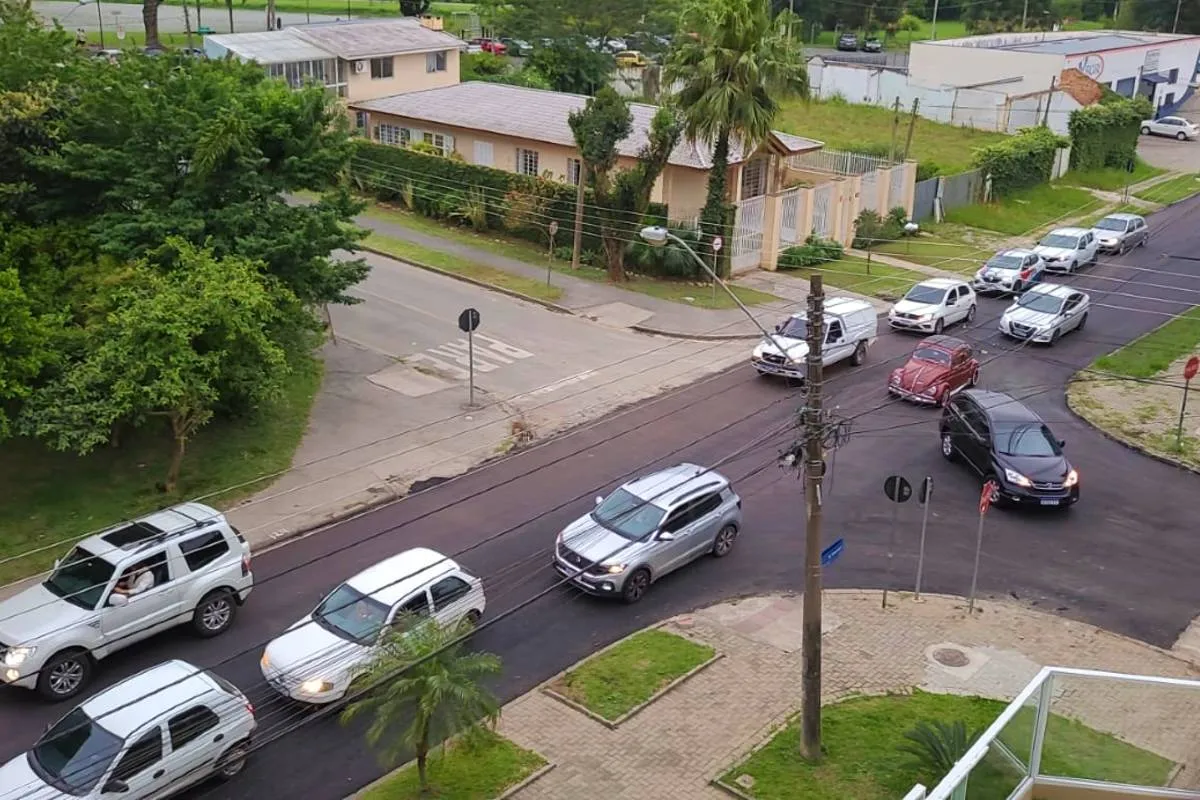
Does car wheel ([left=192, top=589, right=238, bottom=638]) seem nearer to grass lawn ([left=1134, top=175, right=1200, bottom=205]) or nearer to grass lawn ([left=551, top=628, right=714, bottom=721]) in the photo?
grass lawn ([left=551, top=628, right=714, bottom=721])

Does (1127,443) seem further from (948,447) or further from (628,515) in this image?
(628,515)

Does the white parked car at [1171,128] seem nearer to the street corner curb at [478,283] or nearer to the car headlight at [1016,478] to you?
the street corner curb at [478,283]

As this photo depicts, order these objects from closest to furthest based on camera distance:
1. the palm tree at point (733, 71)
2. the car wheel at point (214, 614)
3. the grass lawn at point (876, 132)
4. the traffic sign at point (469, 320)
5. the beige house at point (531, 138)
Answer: the car wheel at point (214, 614) < the traffic sign at point (469, 320) < the palm tree at point (733, 71) < the beige house at point (531, 138) < the grass lawn at point (876, 132)

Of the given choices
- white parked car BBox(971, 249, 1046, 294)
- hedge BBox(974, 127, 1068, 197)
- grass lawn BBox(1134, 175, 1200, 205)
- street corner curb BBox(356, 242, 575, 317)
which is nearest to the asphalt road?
street corner curb BBox(356, 242, 575, 317)

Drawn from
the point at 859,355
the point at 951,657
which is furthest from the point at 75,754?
the point at 859,355

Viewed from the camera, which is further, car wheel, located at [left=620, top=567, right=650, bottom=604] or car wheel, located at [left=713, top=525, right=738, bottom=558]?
car wheel, located at [left=713, top=525, right=738, bottom=558]

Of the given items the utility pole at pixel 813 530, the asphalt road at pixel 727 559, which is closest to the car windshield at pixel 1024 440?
the asphalt road at pixel 727 559
